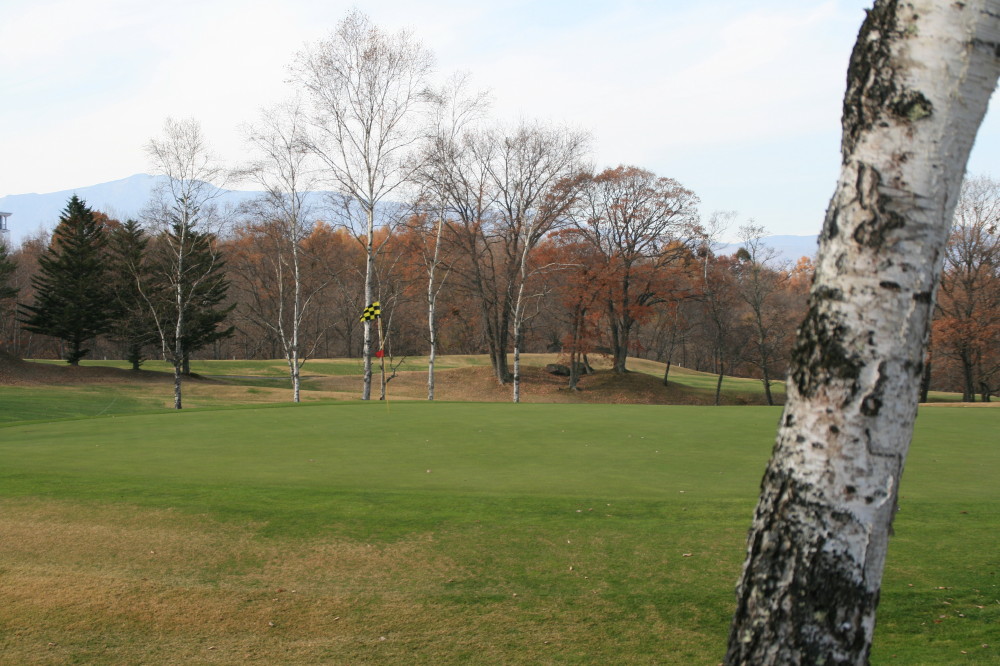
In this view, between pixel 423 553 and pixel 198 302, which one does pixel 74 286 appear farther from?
pixel 423 553

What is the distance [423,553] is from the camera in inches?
226

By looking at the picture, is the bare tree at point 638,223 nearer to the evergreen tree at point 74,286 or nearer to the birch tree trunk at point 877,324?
the evergreen tree at point 74,286


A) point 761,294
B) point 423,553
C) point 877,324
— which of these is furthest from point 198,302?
point 877,324

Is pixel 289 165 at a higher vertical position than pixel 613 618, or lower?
higher

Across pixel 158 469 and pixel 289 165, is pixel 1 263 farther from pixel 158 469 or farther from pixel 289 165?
pixel 158 469

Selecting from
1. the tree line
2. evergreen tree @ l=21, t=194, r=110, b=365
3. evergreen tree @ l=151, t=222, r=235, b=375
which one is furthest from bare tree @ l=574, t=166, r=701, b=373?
evergreen tree @ l=21, t=194, r=110, b=365

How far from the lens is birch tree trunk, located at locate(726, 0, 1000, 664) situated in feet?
7.91

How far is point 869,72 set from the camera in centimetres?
253

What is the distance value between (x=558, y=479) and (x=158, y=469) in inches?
183

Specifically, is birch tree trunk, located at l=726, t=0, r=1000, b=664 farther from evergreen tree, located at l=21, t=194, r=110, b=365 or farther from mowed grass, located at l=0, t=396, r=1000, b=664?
evergreen tree, located at l=21, t=194, r=110, b=365

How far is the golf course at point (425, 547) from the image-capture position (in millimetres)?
4266

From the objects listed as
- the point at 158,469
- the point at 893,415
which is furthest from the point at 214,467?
the point at 893,415

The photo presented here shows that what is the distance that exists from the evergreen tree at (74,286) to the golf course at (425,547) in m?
30.8

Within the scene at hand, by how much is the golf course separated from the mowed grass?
22mm
